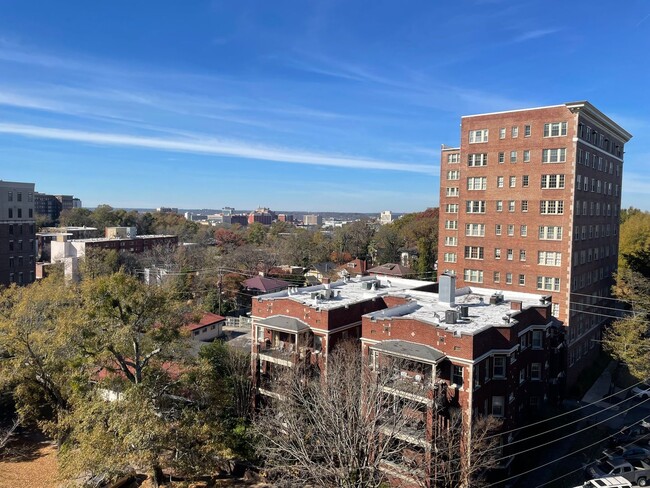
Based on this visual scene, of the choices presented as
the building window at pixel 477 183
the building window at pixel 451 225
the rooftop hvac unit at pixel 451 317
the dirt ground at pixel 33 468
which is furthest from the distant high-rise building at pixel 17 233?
the rooftop hvac unit at pixel 451 317

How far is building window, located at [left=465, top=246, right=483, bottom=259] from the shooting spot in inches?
1700

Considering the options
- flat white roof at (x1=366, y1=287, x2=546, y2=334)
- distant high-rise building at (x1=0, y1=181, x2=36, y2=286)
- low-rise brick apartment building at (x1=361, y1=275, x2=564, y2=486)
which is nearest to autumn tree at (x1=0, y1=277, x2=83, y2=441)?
low-rise brick apartment building at (x1=361, y1=275, x2=564, y2=486)

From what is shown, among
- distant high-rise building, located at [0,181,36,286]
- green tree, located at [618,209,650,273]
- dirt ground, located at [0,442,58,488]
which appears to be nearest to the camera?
dirt ground, located at [0,442,58,488]

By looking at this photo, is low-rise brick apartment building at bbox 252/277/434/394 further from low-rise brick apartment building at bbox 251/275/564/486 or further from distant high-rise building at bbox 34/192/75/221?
distant high-rise building at bbox 34/192/75/221

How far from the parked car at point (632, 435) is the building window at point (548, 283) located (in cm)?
1123

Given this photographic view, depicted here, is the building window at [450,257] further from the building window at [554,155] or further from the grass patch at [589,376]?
the grass patch at [589,376]

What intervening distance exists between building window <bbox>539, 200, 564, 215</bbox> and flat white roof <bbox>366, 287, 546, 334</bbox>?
29.3 feet

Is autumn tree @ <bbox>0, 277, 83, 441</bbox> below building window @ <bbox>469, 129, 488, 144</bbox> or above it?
below

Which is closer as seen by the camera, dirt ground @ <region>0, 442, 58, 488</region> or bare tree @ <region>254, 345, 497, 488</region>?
bare tree @ <region>254, 345, 497, 488</region>

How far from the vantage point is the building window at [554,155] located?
37372mm

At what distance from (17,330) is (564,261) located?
128 feet

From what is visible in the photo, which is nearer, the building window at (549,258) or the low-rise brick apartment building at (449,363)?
the low-rise brick apartment building at (449,363)

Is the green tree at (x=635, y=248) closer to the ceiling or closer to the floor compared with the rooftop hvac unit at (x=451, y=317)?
closer to the ceiling

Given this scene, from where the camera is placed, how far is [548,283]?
38.6m
